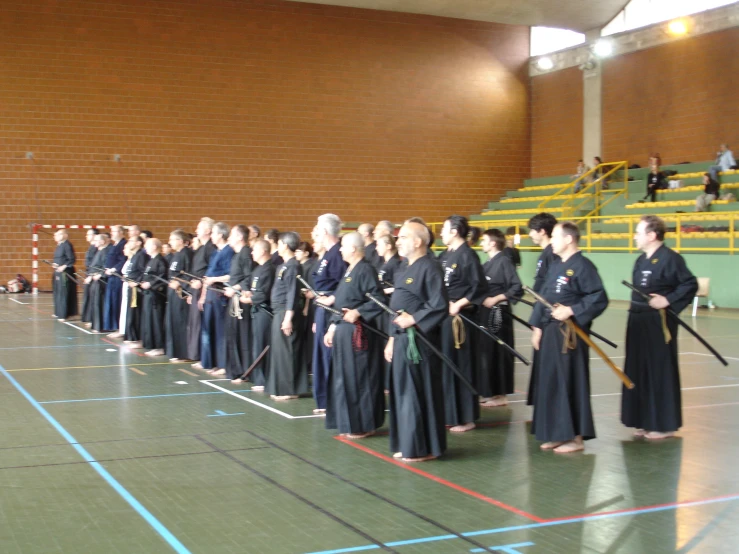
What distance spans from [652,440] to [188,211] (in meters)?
19.9

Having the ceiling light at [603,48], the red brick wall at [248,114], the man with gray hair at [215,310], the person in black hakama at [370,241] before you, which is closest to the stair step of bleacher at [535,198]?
the red brick wall at [248,114]

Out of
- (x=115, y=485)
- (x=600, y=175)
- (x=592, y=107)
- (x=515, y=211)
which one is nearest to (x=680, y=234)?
(x=600, y=175)

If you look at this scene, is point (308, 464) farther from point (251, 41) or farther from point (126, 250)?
point (251, 41)

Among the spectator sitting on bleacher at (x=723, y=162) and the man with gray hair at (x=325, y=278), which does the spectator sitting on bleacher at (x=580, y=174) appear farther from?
the man with gray hair at (x=325, y=278)

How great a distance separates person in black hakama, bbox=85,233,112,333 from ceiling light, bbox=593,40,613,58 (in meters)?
17.2

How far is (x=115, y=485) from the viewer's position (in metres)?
5.88

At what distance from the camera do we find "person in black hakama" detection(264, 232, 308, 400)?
9148 millimetres

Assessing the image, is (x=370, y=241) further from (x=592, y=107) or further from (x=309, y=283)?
(x=592, y=107)

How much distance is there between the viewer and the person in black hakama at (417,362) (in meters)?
6.48

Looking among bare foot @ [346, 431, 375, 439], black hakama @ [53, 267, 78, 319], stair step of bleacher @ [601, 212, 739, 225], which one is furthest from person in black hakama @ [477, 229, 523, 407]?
stair step of bleacher @ [601, 212, 739, 225]

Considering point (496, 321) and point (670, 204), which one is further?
point (670, 204)

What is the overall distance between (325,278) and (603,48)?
21.5 meters

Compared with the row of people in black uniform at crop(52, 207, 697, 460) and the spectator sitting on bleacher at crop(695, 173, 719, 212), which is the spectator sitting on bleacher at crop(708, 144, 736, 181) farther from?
the row of people in black uniform at crop(52, 207, 697, 460)

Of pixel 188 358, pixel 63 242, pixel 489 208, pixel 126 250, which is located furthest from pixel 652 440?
pixel 489 208
